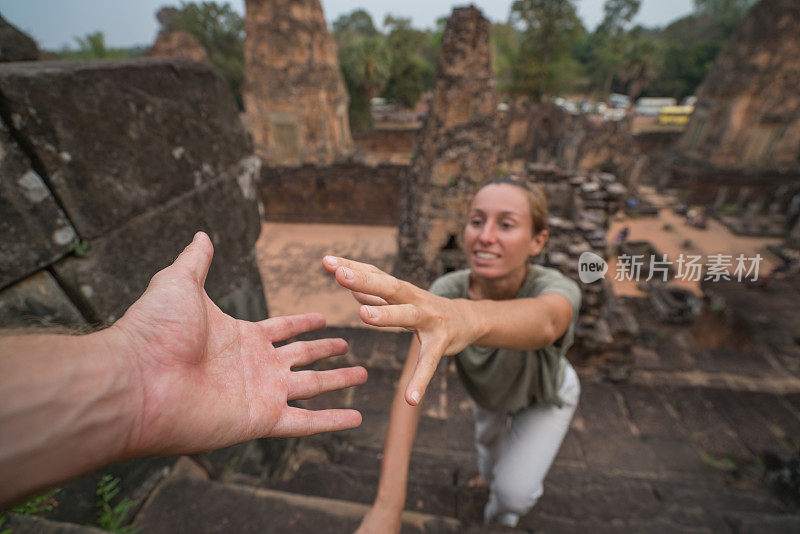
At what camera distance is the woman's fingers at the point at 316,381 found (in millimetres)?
1080

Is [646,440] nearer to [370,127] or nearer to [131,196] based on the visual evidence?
[131,196]

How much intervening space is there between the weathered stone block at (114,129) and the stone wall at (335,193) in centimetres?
888

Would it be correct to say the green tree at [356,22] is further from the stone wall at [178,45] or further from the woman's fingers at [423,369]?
the woman's fingers at [423,369]

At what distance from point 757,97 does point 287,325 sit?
2254 cm

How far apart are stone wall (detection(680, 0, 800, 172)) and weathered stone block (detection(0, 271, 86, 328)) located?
73.5ft

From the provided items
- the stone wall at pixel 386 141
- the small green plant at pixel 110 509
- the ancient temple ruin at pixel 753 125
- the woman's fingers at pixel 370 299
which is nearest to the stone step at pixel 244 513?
the small green plant at pixel 110 509

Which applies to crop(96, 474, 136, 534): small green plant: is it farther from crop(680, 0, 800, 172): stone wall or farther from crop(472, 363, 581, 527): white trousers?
crop(680, 0, 800, 172): stone wall

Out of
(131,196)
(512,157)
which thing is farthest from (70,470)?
(512,157)

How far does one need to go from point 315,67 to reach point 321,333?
1209cm

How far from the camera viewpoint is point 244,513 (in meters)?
1.70

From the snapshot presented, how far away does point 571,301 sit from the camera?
1.70 meters

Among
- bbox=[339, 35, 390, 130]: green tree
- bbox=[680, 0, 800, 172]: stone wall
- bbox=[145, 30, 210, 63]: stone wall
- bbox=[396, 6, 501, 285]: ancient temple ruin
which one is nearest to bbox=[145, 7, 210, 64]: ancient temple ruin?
bbox=[145, 30, 210, 63]: stone wall

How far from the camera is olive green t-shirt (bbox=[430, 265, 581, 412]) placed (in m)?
1.80

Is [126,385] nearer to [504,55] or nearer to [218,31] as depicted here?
[218,31]
